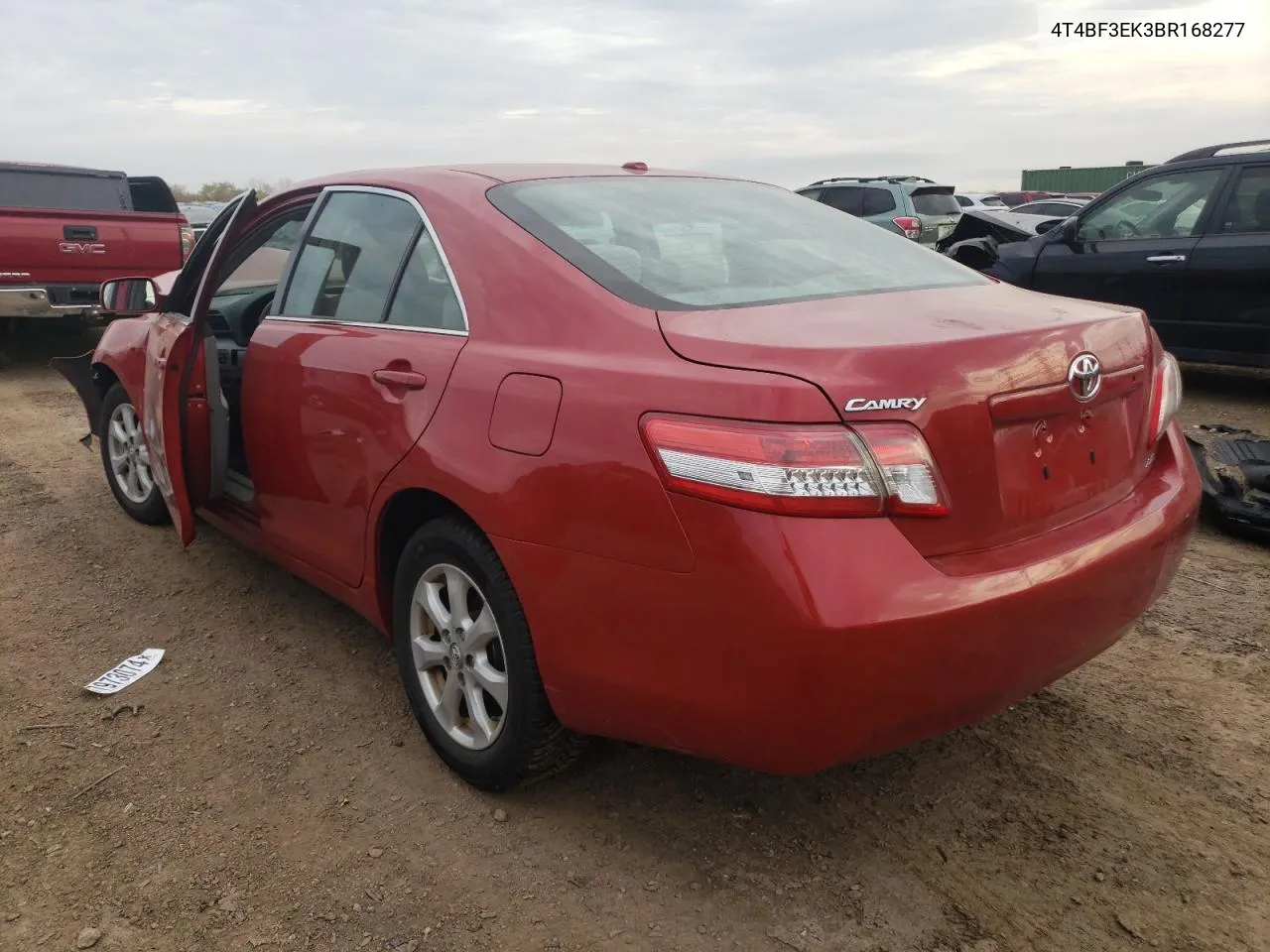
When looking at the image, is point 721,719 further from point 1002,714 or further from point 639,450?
point 1002,714

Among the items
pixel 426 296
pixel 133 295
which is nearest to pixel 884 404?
pixel 426 296

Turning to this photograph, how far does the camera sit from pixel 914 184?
15.8 m

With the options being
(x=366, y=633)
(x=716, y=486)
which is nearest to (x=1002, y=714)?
(x=716, y=486)

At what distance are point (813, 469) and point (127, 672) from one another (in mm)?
2614

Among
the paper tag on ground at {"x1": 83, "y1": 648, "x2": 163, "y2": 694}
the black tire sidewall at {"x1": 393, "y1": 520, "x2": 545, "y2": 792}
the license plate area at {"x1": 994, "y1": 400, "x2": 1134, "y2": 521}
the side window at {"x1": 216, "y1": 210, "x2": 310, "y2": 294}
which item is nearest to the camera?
the license plate area at {"x1": 994, "y1": 400, "x2": 1134, "y2": 521}

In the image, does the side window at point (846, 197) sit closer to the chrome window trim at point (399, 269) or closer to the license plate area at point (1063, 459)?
the chrome window trim at point (399, 269)

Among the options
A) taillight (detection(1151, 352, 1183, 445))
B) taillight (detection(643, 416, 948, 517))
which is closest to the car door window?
taillight (detection(1151, 352, 1183, 445))

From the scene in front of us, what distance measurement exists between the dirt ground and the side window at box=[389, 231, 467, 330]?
121 cm

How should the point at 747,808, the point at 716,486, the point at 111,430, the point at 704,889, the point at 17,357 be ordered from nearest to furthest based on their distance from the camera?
the point at 716,486 → the point at 704,889 → the point at 747,808 → the point at 111,430 → the point at 17,357

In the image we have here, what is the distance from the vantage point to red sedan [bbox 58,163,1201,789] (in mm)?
1887

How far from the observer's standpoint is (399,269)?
9.63ft

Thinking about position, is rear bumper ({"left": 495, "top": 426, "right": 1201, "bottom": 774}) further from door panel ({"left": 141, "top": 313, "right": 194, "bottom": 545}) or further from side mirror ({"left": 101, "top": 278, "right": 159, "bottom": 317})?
side mirror ({"left": 101, "top": 278, "right": 159, "bottom": 317})

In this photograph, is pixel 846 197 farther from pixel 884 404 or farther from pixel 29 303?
pixel 884 404

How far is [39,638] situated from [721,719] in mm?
2829
